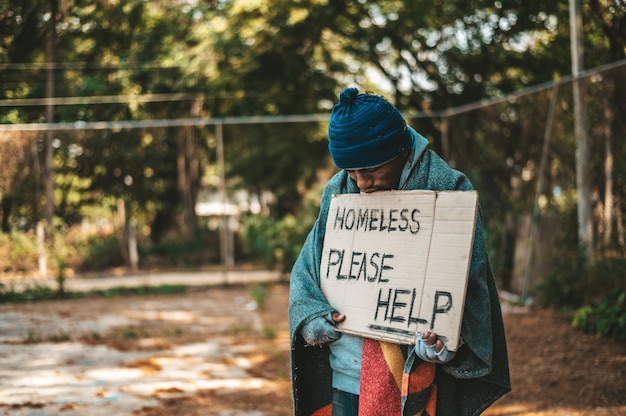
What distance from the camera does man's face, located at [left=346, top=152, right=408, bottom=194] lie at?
218cm

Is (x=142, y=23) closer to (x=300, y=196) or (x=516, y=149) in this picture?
(x=300, y=196)

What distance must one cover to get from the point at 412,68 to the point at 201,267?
5.50m

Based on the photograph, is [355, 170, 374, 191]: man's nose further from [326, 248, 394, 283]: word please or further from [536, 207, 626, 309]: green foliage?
[536, 207, 626, 309]: green foliage

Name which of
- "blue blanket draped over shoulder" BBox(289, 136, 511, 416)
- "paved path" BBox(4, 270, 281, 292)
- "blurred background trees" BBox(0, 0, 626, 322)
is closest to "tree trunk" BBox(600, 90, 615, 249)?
"blurred background trees" BBox(0, 0, 626, 322)

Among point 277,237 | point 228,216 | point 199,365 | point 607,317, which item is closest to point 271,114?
point 228,216

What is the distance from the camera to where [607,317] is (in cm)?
571

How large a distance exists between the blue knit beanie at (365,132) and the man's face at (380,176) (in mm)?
64

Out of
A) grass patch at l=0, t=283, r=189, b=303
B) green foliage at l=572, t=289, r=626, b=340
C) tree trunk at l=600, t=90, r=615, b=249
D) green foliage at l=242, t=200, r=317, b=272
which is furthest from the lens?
green foliage at l=242, t=200, r=317, b=272

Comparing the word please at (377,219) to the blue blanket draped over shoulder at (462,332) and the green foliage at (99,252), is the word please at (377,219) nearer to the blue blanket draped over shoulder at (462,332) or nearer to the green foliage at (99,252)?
the blue blanket draped over shoulder at (462,332)

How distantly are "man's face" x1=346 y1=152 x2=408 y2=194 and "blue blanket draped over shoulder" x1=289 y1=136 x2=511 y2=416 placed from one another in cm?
5

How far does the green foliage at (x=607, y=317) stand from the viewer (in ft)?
18.1

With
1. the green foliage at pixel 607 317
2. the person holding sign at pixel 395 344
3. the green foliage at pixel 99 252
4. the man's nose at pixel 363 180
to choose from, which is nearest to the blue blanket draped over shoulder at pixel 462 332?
the person holding sign at pixel 395 344

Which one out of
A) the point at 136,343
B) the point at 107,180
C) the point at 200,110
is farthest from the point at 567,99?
the point at 200,110

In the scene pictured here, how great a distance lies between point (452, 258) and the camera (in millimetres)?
2037
